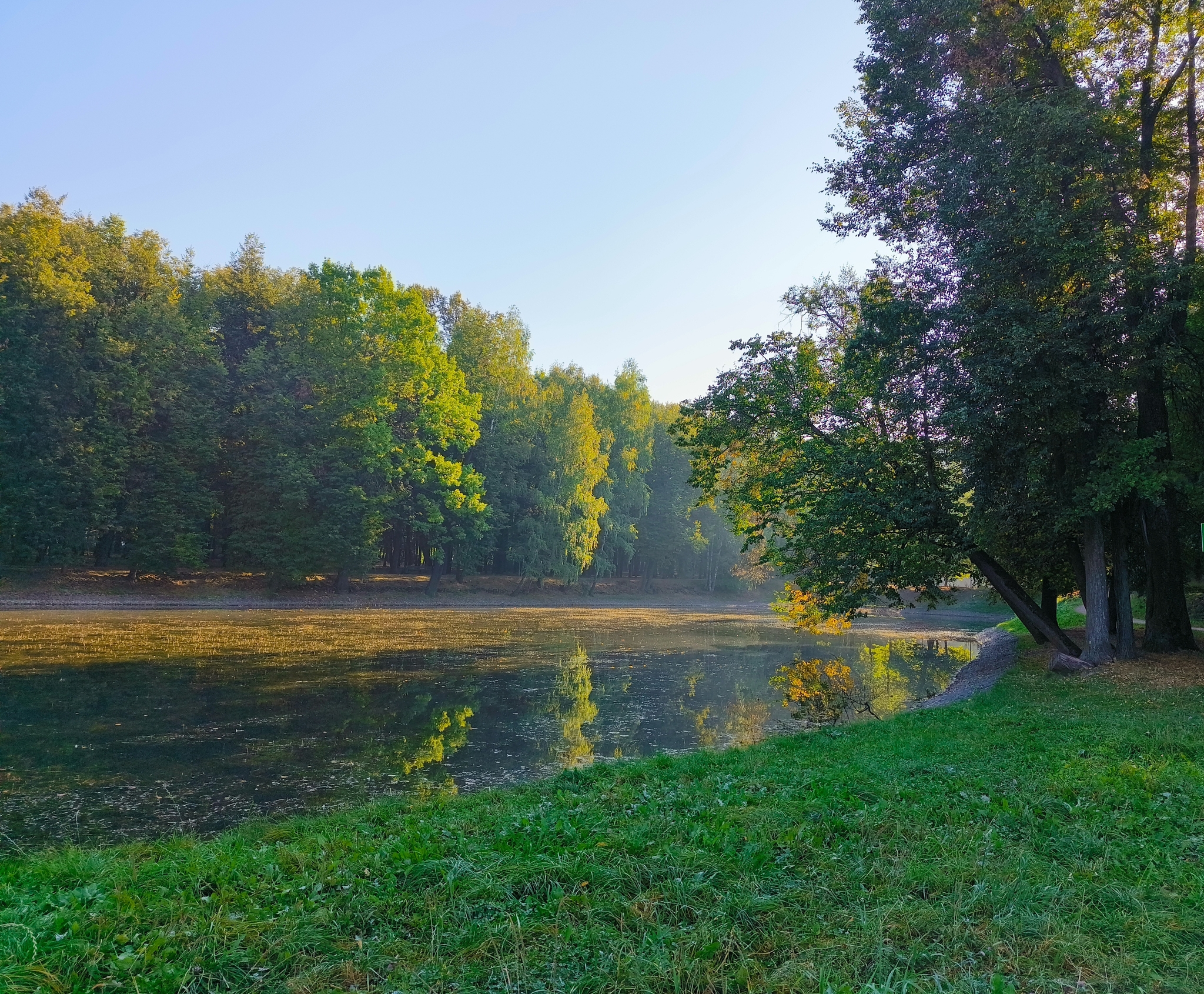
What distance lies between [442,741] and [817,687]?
1178cm

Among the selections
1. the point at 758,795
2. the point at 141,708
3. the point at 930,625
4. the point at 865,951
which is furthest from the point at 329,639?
the point at 930,625

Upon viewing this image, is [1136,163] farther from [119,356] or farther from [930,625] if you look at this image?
[119,356]

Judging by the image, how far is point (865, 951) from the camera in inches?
156

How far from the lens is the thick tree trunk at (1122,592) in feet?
55.5

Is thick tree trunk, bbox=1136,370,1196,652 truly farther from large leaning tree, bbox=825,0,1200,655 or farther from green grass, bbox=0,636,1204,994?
Result: green grass, bbox=0,636,1204,994

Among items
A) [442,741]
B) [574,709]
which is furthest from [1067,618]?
[442,741]

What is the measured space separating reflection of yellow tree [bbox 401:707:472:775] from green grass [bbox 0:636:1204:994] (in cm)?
395

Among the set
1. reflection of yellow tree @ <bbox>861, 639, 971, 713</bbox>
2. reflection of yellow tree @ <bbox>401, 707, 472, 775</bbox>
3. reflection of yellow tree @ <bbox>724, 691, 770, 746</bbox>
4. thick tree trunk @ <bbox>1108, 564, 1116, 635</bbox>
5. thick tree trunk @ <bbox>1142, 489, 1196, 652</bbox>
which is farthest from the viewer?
reflection of yellow tree @ <bbox>861, 639, 971, 713</bbox>

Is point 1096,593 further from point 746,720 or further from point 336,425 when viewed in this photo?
point 336,425

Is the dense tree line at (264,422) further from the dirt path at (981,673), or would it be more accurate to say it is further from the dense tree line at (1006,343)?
the dirt path at (981,673)

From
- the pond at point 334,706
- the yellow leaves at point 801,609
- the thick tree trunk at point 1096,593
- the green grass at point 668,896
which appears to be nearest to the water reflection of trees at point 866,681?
the pond at point 334,706

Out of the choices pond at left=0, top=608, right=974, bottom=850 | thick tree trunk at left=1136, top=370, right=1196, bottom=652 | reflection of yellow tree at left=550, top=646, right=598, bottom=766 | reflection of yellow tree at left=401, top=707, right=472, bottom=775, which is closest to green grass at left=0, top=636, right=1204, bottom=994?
pond at left=0, top=608, right=974, bottom=850

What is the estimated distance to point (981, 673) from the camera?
20.5 m

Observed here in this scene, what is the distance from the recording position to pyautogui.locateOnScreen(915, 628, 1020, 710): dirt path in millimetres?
17156
